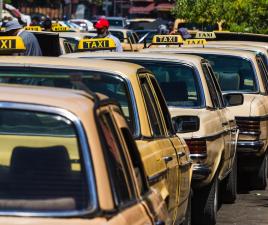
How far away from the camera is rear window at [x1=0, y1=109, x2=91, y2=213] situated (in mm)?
4355

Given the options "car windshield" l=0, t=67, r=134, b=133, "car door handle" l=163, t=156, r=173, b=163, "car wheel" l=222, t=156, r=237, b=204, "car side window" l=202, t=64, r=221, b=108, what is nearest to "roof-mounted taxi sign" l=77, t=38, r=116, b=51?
"car wheel" l=222, t=156, r=237, b=204

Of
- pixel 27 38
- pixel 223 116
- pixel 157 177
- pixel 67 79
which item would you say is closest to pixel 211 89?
pixel 223 116

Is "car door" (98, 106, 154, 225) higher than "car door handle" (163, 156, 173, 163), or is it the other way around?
"car door" (98, 106, 154, 225)

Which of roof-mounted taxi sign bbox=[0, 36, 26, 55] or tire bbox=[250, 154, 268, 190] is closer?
roof-mounted taxi sign bbox=[0, 36, 26, 55]

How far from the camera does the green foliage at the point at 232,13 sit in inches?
1127

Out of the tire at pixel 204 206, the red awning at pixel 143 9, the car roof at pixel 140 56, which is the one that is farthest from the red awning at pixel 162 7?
the tire at pixel 204 206

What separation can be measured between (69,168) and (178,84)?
5706 millimetres

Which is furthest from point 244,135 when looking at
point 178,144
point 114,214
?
point 114,214

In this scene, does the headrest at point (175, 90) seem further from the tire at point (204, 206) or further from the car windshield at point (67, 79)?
the car windshield at point (67, 79)

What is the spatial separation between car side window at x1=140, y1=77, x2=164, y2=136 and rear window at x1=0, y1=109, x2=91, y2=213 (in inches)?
95.3

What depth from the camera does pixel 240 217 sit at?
1077 cm

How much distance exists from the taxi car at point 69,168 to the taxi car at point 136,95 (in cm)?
172

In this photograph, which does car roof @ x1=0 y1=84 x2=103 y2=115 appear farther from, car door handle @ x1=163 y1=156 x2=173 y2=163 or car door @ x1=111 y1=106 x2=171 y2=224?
car door handle @ x1=163 y1=156 x2=173 y2=163

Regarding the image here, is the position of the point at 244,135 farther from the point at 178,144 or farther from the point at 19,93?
the point at 19,93
